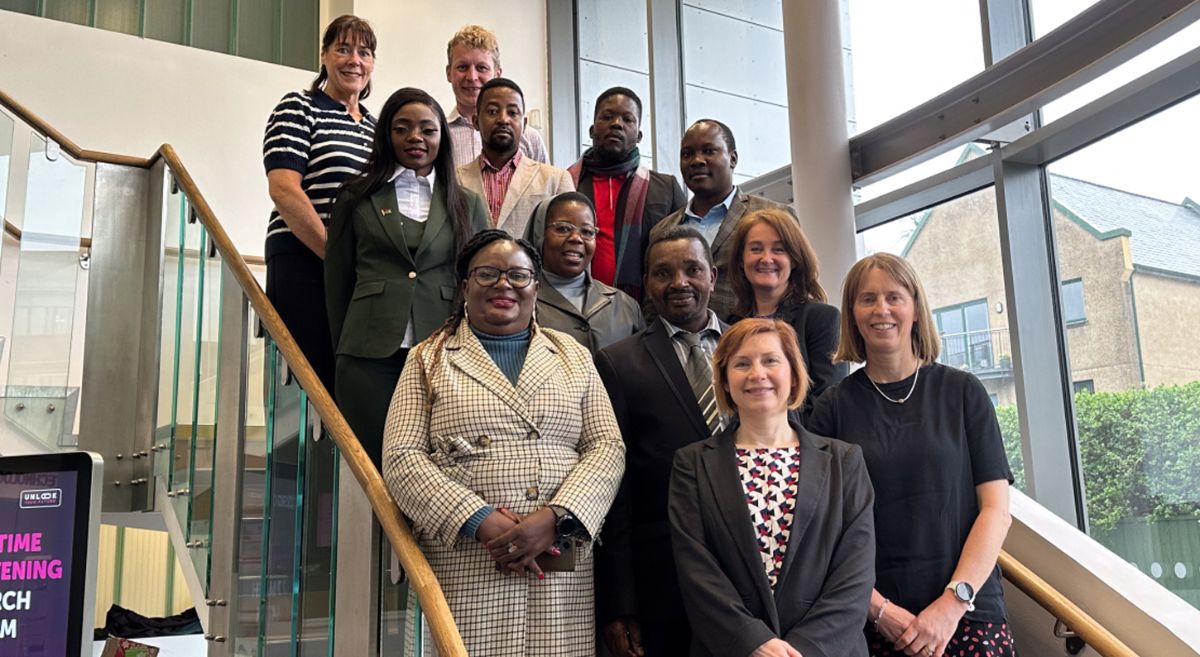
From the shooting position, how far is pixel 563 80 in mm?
9102

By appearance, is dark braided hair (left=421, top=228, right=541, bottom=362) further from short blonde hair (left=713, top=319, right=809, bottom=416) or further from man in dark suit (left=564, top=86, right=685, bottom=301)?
man in dark suit (left=564, top=86, right=685, bottom=301)

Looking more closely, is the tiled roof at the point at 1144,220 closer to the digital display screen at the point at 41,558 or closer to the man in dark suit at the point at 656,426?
the man in dark suit at the point at 656,426

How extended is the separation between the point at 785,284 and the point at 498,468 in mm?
1079

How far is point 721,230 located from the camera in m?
3.62

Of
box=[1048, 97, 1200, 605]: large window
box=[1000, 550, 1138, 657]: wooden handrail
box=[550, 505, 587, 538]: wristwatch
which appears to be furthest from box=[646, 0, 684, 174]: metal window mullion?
box=[550, 505, 587, 538]: wristwatch

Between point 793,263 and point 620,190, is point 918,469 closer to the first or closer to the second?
point 793,263

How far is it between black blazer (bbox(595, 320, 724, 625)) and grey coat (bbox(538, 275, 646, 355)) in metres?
0.22

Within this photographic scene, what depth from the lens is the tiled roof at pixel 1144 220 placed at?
4.82 meters

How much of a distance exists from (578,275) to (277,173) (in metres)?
1.01

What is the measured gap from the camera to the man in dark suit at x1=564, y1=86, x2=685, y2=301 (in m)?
3.77

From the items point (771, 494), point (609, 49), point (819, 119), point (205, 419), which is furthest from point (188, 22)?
point (771, 494)

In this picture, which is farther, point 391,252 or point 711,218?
point 711,218

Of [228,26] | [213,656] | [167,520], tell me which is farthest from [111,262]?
[228,26]

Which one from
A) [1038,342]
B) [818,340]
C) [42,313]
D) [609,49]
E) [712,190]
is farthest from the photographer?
[609,49]
